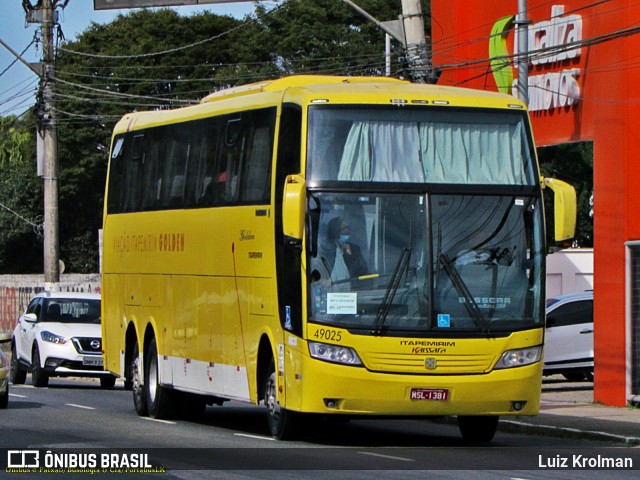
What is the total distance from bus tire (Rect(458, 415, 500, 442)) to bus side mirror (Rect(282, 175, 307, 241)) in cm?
337

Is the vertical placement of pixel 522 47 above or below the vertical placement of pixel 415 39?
below

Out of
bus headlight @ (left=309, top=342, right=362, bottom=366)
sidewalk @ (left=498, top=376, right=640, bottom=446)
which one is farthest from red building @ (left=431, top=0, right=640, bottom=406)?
bus headlight @ (left=309, top=342, right=362, bottom=366)

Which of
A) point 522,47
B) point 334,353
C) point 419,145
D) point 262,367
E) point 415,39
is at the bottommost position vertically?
point 262,367

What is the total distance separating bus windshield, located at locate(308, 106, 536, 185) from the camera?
15844mm

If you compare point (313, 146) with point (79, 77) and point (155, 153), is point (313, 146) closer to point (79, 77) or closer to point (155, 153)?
point (155, 153)

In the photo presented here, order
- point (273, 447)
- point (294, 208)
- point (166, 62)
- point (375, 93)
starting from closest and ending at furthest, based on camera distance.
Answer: point (294, 208) → point (273, 447) → point (375, 93) → point (166, 62)

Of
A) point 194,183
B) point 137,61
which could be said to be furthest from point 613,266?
point 137,61

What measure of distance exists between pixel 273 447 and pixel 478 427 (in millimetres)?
2873

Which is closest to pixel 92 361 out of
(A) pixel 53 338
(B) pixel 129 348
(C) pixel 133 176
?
(A) pixel 53 338

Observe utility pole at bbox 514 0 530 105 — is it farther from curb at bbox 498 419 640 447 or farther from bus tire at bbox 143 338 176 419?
bus tire at bbox 143 338 176 419

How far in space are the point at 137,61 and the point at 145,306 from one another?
49294mm

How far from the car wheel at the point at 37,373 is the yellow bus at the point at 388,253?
40.8 ft

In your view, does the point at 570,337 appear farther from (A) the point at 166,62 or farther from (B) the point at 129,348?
(A) the point at 166,62

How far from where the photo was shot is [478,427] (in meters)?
17.4
